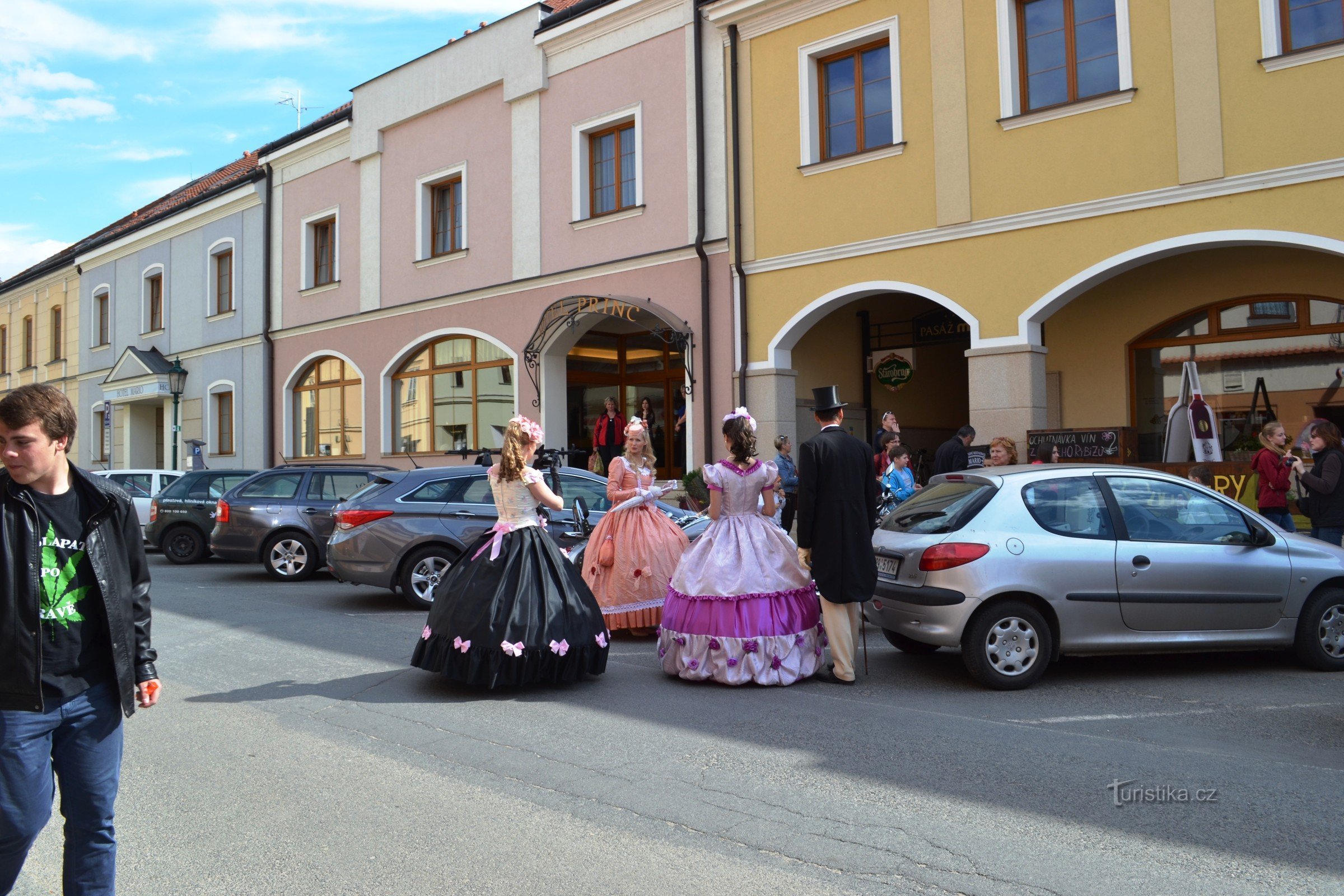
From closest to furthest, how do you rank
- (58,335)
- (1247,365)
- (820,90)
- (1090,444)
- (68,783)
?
(68,783), (1090,444), (1247,365), (820,90), (58,335)

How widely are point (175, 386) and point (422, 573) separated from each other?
63.2 ft

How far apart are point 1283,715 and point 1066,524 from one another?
1.61 metres

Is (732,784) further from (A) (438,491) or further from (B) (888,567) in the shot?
(A) (438,491)

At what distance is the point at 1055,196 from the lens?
1250 cm

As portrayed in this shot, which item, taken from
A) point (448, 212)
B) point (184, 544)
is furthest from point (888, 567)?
point (448, 212)

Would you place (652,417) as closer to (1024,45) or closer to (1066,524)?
(1024,45)

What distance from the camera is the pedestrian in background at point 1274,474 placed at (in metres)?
9.93

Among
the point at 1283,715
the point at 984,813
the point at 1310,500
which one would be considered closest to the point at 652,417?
the point at 1310,500

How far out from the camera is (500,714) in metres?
6.04

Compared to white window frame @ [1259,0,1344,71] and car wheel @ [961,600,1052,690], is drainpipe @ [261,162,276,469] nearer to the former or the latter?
white window frame @ [1259,0,1344,71]

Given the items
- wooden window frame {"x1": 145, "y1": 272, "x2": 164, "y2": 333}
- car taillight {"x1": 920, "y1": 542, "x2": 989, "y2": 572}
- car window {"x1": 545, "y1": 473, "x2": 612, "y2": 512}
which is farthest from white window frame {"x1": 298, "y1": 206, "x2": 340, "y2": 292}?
car taillight {"x1": 920, "y1": 542, "x2": 989, "y2": 572}

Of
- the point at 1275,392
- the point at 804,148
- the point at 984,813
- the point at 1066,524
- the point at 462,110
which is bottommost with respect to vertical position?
the point at 984,813

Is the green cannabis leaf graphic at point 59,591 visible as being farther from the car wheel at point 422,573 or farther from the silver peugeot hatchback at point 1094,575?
the car wheel at point 422,573

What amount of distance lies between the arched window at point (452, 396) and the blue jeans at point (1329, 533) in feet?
42.4
